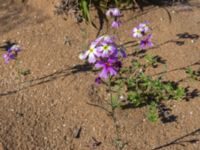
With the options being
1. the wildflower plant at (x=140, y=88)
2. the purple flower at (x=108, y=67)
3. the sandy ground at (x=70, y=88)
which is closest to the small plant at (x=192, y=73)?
the sandy ground at (x=70, y=88)

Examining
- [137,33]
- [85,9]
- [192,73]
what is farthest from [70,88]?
[192,73]

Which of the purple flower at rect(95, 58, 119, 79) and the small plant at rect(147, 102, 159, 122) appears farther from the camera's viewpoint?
the small plant at rect(147, 102, 159, 122)

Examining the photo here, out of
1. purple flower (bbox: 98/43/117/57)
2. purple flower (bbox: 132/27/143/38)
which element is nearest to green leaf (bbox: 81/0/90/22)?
purple flower (bbox: 132/27/143/38)

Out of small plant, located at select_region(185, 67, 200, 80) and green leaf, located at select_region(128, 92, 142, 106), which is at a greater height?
green leaf, located at select_region(128, 92, 142, 106)

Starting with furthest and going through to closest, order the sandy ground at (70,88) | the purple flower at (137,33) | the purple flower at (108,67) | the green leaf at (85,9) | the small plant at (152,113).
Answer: the green leaf at (85,9)
the purple flower at (137,33)
the small plant at (152,113)
the sandy ground at (70,88)
the purple flower at (108,67)

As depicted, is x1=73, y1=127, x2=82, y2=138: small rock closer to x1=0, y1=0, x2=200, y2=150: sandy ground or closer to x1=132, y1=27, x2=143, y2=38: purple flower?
x1=0, y1=0, x2=200, y2=150: sandy ground

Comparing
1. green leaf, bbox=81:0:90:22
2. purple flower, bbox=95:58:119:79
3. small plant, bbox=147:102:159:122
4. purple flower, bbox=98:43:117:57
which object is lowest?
small plant, bbox=147:102:159:122

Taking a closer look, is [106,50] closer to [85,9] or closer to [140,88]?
[140,88]

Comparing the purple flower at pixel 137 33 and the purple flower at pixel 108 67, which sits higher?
the purple flower at pixel 108 67

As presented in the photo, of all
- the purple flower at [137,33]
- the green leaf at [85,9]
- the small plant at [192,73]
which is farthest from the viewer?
the green leaf at [85,9]

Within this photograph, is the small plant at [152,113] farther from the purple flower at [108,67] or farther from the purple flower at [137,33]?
the purple flower at [108,67]

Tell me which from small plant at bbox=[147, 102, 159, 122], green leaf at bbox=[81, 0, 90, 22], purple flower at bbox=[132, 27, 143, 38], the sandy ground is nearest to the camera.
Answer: the sandy ground

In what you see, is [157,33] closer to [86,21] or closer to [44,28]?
[86,21]
